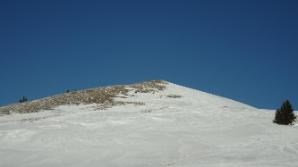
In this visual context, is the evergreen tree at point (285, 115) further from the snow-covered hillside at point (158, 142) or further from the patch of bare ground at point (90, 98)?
the patch of bare ground at point (90, 98)

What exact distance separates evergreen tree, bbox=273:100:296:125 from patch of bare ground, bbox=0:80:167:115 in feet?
58.7

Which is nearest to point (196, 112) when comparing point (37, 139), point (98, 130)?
point (98, 130)

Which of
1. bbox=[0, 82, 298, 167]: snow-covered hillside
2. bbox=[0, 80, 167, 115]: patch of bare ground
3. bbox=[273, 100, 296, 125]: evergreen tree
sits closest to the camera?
bbox=[0, 82, 298, 167]: snow-covered hillside

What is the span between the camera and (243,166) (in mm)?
14211

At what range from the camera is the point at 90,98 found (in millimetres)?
47344

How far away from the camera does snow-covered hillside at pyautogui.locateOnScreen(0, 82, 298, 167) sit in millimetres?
17014

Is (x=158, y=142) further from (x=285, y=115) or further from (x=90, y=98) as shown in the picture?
(x=90, y=98)

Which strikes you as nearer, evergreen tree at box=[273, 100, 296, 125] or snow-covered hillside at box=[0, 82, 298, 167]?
snow-covered hillside at box=[0, 82, 298, 167]

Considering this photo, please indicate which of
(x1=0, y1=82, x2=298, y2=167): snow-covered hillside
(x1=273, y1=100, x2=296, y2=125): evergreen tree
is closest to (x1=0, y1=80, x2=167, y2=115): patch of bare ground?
(x1=0, y1=82, x2=298, y2=167): snow-covered hillside

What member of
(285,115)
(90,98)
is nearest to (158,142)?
(285,115)

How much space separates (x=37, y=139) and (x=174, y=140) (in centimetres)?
729

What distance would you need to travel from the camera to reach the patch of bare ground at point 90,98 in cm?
4291

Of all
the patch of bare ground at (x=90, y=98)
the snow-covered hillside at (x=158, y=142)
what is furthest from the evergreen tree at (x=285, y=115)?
the patch of bare ground at (x=90, y=98)

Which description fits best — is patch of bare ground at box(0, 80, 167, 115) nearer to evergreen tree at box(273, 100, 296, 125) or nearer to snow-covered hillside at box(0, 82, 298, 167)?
snow-covered hillside at box(0, 82, 298, 167)
